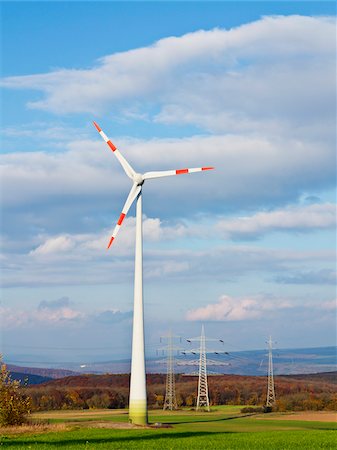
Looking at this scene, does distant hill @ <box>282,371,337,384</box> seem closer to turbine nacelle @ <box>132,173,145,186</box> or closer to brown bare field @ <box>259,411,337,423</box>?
brown bare field @ <box>259,411,337,423</box>

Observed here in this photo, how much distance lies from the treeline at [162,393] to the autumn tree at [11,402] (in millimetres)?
34215

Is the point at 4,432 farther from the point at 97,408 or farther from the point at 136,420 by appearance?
the point at 97,408

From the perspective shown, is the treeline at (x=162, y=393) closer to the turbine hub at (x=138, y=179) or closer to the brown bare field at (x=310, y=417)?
the brown bare field at (x=310, y=417)

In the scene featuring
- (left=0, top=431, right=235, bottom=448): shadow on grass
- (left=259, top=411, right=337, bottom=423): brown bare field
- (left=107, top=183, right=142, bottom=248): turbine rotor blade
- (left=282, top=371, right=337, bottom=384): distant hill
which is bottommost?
(left=0, top=431, right=235, bottom=448): shadow on grass

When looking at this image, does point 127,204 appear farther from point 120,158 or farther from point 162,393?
point 162,393

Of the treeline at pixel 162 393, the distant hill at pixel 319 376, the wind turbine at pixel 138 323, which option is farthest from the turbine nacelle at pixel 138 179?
the distant hill at pixel 319 376

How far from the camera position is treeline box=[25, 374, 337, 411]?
350ft

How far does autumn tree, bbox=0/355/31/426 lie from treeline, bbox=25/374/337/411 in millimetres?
34215

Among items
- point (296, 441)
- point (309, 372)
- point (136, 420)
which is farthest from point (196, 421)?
point (309, 372)

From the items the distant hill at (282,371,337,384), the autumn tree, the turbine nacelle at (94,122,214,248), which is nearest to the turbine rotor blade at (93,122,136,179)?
the turbine nacelle at (94,122,214,248)

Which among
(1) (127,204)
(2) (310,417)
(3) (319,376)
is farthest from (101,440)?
(3) (319,376)

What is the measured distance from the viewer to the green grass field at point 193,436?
153 ft

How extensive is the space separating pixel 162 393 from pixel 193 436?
6107 centimetres

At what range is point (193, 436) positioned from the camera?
188 feet
